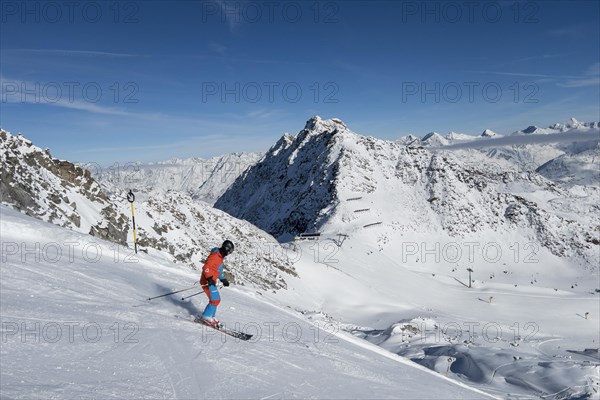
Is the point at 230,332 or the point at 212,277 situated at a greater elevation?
the point at 212,277

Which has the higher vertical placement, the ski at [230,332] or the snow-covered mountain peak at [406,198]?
the snow-covered mountain peak at [406,198]

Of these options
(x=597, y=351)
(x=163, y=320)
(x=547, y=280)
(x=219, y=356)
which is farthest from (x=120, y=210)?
(x=547, y=280)

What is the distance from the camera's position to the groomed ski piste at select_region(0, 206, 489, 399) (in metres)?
6.01

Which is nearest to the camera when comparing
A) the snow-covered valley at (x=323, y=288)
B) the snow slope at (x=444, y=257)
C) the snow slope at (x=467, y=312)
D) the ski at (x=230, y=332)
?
the snow-covered valley at (x=323, y=288)

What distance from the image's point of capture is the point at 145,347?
7.25m

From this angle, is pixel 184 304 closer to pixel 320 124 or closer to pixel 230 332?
pixel 230 332

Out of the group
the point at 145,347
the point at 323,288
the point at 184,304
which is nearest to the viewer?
the point at 145,347

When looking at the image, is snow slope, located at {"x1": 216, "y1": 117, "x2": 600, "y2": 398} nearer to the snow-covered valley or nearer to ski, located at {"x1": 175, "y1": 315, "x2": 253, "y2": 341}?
the snow-covered valley

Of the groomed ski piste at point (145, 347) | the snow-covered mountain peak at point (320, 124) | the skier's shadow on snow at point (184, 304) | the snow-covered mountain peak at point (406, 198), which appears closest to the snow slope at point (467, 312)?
the snow-covered mountain peak at point (406, 198)

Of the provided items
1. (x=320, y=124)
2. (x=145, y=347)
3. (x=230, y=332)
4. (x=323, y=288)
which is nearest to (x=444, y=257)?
(x=323, y=288)

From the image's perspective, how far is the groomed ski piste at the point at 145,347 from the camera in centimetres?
601

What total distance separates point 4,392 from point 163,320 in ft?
12.7

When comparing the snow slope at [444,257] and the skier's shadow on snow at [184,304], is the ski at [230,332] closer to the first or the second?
the skier's shadow on snow at [184,304]

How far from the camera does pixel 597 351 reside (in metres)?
22.5
